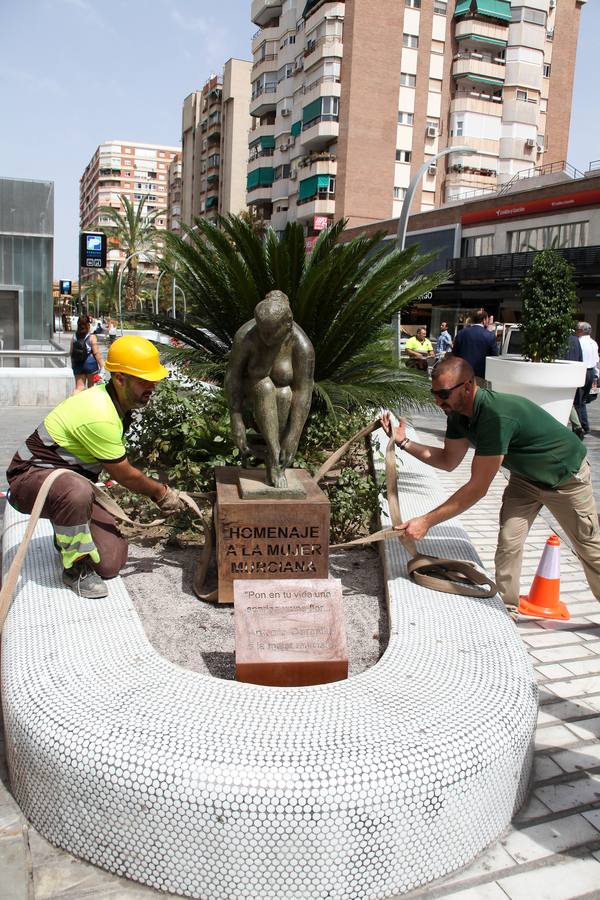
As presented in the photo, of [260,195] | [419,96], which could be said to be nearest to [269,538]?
[419,96]

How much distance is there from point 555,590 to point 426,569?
3.49ft

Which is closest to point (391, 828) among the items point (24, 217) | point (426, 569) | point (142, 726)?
point (142, 726)

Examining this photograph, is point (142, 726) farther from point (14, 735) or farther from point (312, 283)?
point (312, 283)

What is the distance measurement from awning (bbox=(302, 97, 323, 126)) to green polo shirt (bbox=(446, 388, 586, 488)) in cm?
5368

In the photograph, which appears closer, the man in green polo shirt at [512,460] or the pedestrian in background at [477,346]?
the man in green polo shirt at [512,460]

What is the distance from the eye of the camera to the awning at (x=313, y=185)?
174 feet

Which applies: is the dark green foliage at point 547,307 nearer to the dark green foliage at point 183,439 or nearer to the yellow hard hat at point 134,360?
the dark green foliage at point 183,439

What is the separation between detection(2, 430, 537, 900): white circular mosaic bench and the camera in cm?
238

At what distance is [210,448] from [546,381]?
563cm

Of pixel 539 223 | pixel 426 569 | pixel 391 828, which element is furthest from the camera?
pixel 539 223

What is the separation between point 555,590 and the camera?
490cm

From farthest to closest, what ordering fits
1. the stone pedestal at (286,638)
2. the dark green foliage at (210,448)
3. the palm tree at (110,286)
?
1. the palm tree at (110,286)
2. the dark green foliage at (210,448)
3. the stone pedestal at (286,638)

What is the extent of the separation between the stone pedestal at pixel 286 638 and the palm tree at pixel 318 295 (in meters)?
3.39

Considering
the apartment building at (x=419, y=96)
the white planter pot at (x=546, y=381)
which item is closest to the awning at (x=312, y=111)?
the apartment building at (x=419, y=96)
